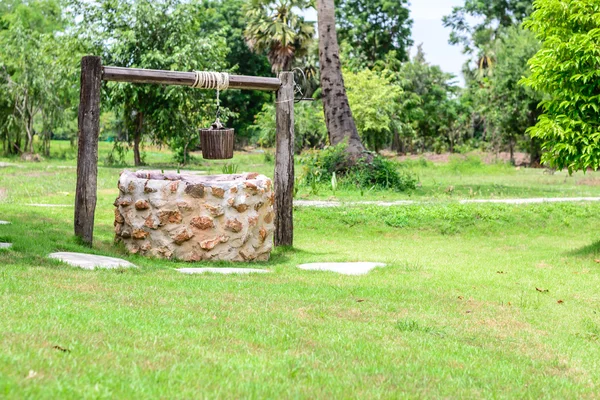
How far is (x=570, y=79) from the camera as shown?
1142 cm

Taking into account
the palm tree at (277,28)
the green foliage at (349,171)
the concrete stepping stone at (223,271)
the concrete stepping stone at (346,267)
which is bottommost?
the concrete stepping stone at (346,267)

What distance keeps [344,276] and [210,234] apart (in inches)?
82.0

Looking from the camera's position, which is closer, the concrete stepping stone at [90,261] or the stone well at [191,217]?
the concrete stepping stone at [90,261]

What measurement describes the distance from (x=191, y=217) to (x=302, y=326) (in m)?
4.45

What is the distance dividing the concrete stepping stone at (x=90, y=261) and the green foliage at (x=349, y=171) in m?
11.7

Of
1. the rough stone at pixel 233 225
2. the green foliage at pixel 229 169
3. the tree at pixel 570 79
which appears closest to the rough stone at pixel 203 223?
the rough stone at pixel 233 225

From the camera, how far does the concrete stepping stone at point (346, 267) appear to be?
32.2ft

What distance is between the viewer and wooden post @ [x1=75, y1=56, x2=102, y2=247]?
10.5 meters

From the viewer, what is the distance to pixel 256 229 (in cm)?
1066

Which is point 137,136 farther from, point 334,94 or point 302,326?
point 302,326

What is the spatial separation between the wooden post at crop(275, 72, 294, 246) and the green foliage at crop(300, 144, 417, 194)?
27.7ft

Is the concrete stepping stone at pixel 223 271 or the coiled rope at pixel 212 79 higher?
the coiled rope at pixel 212 79

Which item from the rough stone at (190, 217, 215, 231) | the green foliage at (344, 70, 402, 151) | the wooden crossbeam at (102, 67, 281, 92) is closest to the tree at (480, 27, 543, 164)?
the green foliage at (344, 70, 402, 151)

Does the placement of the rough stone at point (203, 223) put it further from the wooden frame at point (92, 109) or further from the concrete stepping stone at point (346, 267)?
the wooden frame at point (92, 109)
